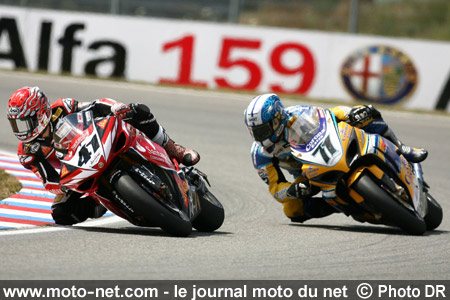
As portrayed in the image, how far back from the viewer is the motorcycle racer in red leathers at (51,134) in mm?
7141

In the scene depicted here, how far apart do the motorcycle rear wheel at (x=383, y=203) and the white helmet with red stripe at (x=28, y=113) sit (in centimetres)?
255

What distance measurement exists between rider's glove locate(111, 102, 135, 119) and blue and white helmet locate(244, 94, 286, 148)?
0.93 meters

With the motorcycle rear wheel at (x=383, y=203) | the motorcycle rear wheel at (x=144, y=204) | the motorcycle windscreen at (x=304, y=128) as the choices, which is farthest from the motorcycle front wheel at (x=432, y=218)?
the motorcycle rear wheel at (x=144, y=204)

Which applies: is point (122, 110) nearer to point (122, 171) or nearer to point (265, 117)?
point (122, 171)

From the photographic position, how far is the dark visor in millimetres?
7500

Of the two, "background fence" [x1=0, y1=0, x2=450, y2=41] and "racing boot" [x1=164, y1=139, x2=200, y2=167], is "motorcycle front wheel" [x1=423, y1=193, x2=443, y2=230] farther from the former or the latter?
"background fence" [x1=0, y1=0, x2=450, y2=41]

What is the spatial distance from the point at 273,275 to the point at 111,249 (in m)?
1.32

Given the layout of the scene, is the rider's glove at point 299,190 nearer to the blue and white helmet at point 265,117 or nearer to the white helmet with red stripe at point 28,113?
the blue and white helmet at point 265,117

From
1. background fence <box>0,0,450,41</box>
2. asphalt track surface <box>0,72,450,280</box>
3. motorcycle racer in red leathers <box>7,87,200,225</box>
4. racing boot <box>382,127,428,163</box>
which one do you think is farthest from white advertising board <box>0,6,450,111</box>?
motorcycle racer in red leathers <box>7,87,200,225</box>

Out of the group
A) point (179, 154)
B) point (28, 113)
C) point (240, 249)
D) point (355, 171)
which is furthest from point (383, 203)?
point (28, 113)

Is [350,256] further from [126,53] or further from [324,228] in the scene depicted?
[126,53]
